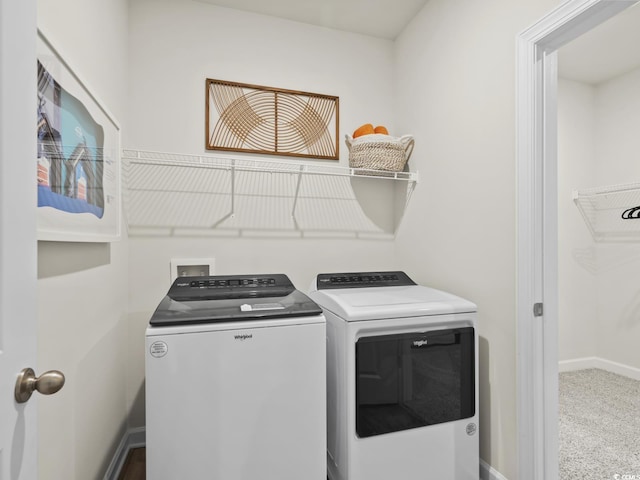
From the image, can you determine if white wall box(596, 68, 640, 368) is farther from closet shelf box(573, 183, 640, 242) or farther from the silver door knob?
the silver door knob

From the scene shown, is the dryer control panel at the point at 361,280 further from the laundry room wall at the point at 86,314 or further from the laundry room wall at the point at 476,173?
the laundry room wall at the point at 86,314

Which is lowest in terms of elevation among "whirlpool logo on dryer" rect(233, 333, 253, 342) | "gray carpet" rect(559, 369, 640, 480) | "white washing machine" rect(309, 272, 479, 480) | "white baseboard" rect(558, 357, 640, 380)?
"gray carpet" rect(559, 369, 640, 480)

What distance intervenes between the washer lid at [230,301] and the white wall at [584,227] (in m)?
2.62

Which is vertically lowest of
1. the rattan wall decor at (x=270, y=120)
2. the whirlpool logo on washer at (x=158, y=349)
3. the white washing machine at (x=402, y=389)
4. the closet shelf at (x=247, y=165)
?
the white washing machine at (x=402, y=389)

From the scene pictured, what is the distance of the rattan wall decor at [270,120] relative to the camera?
2.04 m

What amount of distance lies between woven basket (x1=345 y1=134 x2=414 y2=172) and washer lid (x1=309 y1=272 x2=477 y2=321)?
2.52 feet

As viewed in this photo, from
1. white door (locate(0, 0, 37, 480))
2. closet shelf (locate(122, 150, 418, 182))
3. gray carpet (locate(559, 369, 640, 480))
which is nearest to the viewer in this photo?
white door (locate(0, 0, 37, 480))

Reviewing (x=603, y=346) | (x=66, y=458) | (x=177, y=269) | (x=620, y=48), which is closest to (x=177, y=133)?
(x=177, y=269)

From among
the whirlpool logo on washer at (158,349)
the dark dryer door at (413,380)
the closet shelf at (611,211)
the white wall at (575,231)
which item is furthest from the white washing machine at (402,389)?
the closet shelf at (611,211)

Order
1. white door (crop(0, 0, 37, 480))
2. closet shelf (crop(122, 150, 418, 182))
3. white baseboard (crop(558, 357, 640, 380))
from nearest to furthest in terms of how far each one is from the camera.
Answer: white door (crop(0, 0, 37, 480))
closet shelf (crop(122, 150, 418, 182))
white baseboard (crop(558, 357, 640, 380))

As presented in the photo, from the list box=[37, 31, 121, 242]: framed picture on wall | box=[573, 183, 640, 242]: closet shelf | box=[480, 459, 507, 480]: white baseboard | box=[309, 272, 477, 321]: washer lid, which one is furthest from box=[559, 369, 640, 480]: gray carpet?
box=[37, 31, 121, 242]: framed picture on wall

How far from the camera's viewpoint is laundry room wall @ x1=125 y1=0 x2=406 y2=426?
1916 millimetres

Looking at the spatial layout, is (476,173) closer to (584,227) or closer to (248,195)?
(248,195)

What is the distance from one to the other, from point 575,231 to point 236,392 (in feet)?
10.4
